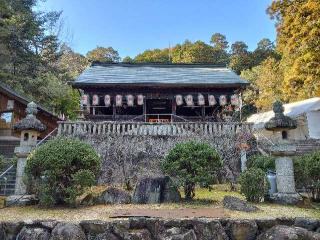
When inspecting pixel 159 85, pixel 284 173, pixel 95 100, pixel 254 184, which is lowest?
pixel 254 184

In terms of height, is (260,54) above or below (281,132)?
above

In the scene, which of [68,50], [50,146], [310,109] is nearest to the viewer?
[50,146]

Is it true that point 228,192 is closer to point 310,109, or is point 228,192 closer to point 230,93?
point 230,93

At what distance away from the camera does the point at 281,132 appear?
435 inches

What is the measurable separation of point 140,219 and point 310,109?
2158cm

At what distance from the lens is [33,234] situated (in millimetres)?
7551

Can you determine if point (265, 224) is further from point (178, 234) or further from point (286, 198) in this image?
point (286, 198)

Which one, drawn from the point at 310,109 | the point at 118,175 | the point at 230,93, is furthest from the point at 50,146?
the point at 310,109

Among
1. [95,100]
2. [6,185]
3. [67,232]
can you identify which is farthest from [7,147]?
[67,232]

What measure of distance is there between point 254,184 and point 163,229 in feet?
12.2

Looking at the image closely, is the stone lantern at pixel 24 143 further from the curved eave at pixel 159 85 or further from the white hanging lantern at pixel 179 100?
the white hanging lantern at pixel 179 100

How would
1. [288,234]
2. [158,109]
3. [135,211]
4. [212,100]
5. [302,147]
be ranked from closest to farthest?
[288,234] < [135,211] < [302,147] < [212,100] < [158,109]

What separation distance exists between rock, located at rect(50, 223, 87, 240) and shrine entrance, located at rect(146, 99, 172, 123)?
50.5ft

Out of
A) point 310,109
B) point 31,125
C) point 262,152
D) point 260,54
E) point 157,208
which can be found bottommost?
point 157,208
